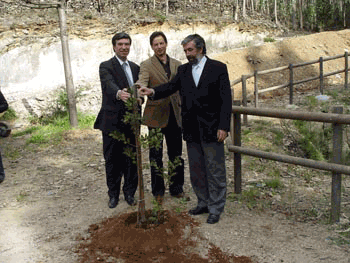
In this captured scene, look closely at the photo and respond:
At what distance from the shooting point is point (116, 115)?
4.06m

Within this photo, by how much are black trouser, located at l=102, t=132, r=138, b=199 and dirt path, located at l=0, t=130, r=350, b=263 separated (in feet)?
0.69

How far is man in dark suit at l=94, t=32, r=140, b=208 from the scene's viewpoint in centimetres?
402

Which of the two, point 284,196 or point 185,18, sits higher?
point 185,18

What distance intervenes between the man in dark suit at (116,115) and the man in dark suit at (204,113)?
483 millimetres

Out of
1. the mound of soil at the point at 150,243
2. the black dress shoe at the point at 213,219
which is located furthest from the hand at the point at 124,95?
the black dress shoe at the point at 213,219

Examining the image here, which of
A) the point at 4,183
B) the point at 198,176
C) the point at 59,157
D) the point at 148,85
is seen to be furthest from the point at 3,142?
the point at 198,176

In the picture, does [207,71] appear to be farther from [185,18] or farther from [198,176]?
[185,18]

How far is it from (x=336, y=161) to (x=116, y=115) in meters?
2.20

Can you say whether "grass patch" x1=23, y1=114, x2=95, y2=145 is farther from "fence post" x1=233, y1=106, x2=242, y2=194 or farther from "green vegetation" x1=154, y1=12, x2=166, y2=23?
"green vegetation" x1=154, y1=12, x2=166, y2=23

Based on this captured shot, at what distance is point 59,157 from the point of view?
21.9ft

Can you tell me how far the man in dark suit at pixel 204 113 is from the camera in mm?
3547

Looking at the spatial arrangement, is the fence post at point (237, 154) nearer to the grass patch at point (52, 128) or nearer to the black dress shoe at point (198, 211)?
the black dress shoe at point (198, 211)

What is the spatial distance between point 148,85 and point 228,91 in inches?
38.4

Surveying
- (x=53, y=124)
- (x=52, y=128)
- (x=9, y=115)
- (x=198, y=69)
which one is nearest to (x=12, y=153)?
(x=52, y=128)
